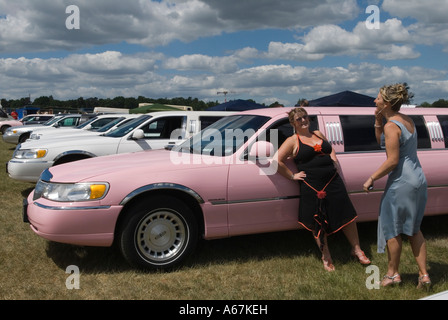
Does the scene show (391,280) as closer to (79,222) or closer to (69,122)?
(79,222)

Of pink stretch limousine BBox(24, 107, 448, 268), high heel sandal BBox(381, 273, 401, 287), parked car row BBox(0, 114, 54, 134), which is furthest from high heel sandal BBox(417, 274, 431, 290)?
parked car row BBox(0, 114, 54, 134)

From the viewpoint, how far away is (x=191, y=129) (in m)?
8.30

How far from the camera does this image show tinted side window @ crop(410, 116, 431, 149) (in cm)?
536

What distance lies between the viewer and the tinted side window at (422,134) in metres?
5.36

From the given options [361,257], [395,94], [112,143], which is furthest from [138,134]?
[395,94]

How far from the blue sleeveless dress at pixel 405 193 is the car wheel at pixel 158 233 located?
1837mm

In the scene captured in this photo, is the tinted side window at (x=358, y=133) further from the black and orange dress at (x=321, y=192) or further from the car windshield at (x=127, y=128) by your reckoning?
the car windshield at (x=127, y=128)

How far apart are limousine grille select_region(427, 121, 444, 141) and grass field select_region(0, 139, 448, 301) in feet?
4.18

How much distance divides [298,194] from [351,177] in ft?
2.21

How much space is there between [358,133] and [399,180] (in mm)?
1464

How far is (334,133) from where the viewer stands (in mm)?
4996

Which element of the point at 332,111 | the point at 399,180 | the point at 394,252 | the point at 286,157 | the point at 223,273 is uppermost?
the point at 332,111

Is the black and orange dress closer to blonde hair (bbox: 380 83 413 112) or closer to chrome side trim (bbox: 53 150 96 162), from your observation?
blonde hair (bbox: 380 83 413 112)
